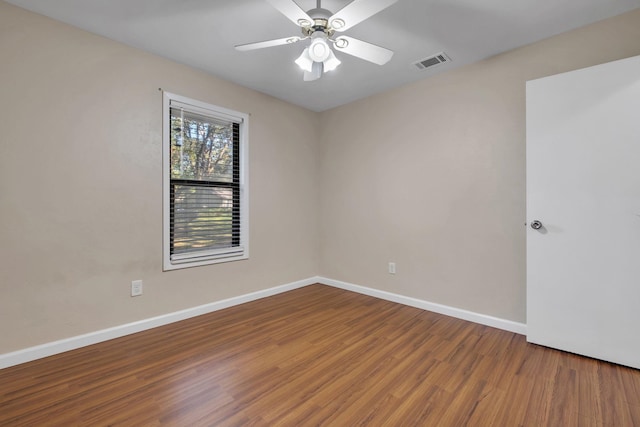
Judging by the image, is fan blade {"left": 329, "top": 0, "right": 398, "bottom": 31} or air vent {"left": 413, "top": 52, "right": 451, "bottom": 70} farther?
air vent {"left": 413, "top": 52, "right": 451, "bottom": 70}

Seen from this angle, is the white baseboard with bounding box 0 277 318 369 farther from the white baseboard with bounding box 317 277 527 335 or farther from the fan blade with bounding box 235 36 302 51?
the fan blade with bounding box 235 36 302 51

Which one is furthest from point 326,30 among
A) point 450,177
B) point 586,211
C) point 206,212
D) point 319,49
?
point 586,211

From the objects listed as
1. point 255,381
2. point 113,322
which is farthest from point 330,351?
point 113,322

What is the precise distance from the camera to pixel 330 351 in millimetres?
2211

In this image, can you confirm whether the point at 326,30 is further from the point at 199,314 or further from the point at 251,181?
the point at 199,314

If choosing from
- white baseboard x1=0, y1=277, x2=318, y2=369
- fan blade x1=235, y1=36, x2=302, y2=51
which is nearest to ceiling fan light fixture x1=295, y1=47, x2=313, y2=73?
fan blade x1=235, y1=36, x2=302, y2=51

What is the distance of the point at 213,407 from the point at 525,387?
1883 mm

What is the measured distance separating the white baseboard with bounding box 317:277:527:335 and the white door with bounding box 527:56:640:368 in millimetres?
250

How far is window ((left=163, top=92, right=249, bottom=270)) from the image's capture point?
110 inches

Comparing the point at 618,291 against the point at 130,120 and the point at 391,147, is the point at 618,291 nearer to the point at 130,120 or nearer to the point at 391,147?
the point at 391,147

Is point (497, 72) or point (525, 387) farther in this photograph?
point (497, 72)

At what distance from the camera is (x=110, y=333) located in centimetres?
239

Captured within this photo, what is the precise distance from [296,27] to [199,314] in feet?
9.21

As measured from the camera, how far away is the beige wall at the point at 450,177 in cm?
249
